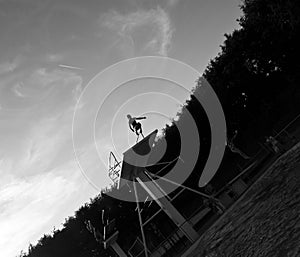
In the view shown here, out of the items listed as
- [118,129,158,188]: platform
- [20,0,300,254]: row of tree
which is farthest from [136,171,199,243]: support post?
[20,0,300,254]: row of tree

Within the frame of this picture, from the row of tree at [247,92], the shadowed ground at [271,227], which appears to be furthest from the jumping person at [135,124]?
the row of tree at [247,92]

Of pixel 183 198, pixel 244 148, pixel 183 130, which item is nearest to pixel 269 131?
pixel 244 148

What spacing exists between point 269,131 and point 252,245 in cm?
3721

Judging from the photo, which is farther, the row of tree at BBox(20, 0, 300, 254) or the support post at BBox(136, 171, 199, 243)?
the row of tree at BBox(20, 0, 300, 254)

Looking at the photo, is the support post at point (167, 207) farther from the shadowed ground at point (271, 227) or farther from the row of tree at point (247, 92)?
the row of tree at point (247, 92)

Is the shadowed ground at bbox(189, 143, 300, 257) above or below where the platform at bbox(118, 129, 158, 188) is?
A: below

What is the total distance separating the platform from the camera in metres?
18.5

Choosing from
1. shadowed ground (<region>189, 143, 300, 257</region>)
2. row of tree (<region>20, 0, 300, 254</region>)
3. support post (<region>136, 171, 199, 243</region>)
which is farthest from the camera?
row of tree (<region>20, 0, 300, 254</region>)

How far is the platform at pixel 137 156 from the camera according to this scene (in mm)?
18459

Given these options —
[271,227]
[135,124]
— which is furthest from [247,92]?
[271,227]

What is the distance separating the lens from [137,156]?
18.6 metres

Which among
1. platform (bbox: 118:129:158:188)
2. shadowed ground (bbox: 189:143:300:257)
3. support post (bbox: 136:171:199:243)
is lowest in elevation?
shadowed ground (bbox: 189:143:300:257)

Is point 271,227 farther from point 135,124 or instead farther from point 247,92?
point 247,92

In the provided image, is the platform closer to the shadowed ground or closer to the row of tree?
the shadowed ground
